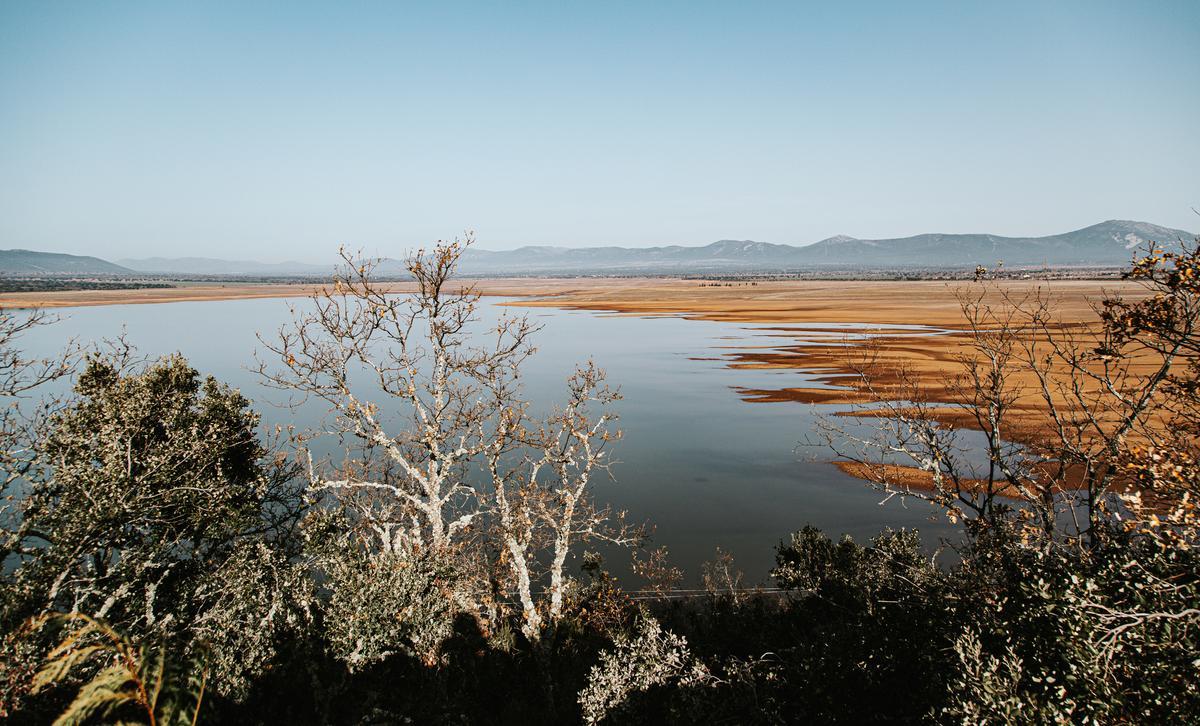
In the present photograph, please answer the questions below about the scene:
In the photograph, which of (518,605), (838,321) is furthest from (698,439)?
(838,321)

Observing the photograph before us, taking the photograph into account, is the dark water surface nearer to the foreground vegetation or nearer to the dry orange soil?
the dry orange soil

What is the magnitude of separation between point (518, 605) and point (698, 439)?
17213 mm

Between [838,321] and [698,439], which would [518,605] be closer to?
[698,439]

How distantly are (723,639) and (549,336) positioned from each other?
188 feet

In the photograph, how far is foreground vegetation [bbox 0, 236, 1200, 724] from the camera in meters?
5.96

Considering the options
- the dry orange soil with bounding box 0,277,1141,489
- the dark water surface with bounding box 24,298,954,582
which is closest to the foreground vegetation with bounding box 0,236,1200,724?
the dark water surface with bounding box 24,298,954,582

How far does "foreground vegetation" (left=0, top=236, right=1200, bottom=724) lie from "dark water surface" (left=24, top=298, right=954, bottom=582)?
8.89 ft

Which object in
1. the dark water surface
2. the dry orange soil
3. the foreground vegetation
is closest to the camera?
the foreground vegetation

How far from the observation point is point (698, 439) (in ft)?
108

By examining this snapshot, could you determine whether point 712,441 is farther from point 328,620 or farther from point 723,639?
point 328,620

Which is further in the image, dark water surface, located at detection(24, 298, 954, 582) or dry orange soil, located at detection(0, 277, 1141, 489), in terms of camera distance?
dry orange soil, located at detection(0, 277, 1141, 489)

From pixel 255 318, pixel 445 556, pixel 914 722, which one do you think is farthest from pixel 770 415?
pixel 255 318

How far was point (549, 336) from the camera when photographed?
70.5 meters

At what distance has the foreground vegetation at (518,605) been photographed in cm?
596
